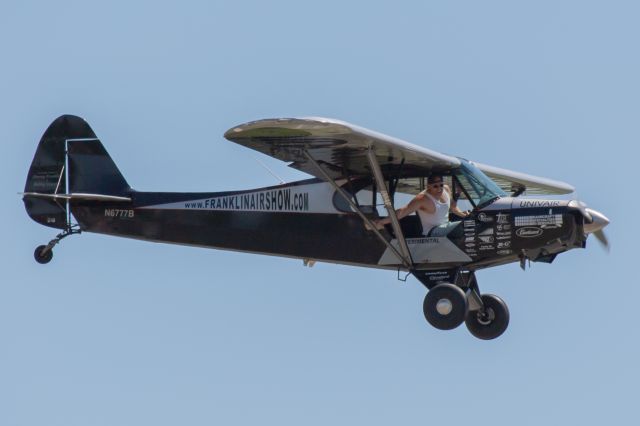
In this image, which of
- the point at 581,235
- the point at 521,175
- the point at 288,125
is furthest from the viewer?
the point at 521,175

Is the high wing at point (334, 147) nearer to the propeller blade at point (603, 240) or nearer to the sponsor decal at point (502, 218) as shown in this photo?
the sponsor decal at point (502, 218)

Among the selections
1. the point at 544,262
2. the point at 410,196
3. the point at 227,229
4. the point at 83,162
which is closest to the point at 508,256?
the point at 544,262

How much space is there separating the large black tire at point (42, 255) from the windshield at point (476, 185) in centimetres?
633

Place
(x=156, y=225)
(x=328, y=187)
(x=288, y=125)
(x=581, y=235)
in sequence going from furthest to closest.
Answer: (x=156, y=225), (x=328, y=187), (x=581, y=235), (x=288, y=125)

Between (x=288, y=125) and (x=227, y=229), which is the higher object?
(x=288, y=125)

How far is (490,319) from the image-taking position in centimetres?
1688

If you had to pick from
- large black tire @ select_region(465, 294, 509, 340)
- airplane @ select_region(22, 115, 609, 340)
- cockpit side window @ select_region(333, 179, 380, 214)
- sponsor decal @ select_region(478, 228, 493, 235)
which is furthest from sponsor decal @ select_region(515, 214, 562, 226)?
cockpit side window @ select_region(333, 179, 380, 214)

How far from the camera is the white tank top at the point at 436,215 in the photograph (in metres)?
16.3

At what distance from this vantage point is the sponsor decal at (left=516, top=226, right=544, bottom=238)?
15.8 m

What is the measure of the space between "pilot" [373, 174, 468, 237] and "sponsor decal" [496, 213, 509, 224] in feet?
1.64

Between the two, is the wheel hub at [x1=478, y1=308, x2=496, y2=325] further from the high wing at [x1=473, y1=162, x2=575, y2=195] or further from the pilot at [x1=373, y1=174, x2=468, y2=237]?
the high wing at [x1=473, y1=162, x2=575, y2=195]

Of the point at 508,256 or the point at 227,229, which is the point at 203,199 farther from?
the point at 508,256

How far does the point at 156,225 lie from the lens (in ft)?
59.5

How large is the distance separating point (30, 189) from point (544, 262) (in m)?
7.79
